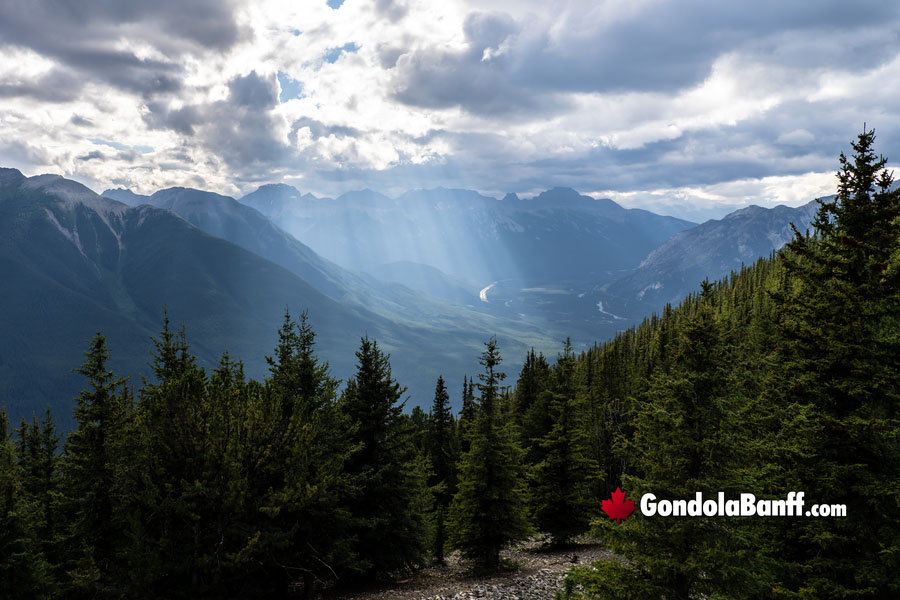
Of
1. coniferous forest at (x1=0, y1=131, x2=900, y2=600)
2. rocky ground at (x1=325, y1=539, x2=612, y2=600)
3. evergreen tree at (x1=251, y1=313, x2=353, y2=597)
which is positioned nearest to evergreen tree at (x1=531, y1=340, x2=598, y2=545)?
rocky ground at (x1=325, y1=539, x2=612, y2=600)

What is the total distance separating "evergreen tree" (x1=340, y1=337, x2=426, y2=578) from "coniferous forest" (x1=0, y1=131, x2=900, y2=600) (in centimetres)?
11

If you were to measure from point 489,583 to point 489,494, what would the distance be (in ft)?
14.5

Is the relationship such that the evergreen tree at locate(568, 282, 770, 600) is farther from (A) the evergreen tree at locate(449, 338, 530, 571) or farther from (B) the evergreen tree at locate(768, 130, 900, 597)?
(A) the evergreen tree at locate(449, 338, 530, 571)

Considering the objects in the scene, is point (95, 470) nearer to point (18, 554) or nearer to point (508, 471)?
point (18, 554)

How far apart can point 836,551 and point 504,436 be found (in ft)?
53.3

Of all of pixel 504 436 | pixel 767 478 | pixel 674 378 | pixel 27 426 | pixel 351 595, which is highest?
pixel 674 378

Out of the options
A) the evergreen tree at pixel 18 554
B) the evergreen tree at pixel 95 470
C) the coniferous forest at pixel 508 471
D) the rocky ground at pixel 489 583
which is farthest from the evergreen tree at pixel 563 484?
the evergreen tree at pixel 18 554

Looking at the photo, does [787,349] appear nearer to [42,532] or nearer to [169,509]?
[169,509]

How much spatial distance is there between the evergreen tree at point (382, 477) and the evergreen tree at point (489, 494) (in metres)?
2.88

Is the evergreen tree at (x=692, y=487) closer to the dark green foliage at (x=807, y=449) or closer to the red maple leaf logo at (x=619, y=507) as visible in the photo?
the dark green foliage at (x=807, y=449)

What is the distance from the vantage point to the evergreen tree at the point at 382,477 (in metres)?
24.9

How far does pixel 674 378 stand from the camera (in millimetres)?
13773

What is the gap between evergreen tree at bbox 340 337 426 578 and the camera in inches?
982

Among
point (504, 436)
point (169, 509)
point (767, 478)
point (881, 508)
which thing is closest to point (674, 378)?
point (767, 478)
